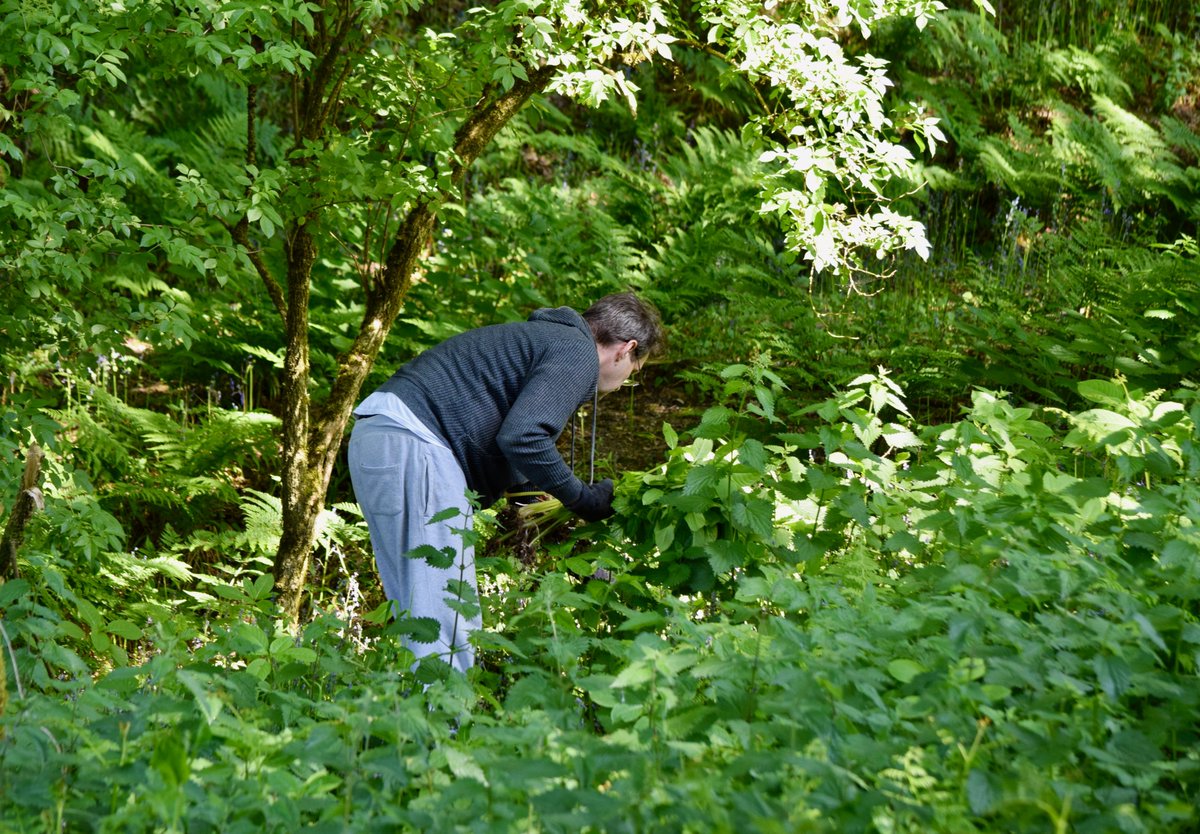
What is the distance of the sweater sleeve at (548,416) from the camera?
3.12 m

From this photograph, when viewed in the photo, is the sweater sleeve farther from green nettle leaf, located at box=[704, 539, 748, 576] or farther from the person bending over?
green nettle leaf, located at box=[704, 539, 748, 576]

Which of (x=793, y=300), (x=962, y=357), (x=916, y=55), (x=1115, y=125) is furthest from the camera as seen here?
(x=916, y=55)

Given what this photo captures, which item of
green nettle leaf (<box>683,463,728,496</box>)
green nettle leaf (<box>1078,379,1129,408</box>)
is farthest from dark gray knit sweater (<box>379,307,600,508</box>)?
green nettle leaf (<box>1078,379,1129,408</box>)

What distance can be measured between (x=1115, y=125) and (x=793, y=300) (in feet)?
13.2

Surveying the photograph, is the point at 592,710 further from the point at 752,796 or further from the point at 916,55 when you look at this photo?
the point at 916,55

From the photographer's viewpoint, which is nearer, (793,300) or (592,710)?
(592,710)

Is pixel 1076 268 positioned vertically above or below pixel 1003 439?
above

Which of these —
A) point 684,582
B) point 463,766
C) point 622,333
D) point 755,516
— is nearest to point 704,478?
point 755,516

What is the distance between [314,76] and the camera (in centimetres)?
399

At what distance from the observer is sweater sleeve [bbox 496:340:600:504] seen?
312 cm

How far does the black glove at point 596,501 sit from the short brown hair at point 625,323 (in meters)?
0.60

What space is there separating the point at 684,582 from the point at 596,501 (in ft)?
1.21

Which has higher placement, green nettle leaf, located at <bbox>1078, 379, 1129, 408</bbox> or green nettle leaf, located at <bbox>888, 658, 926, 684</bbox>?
green nettle leaf, located at <bbox>1078, 379, 1129, 408</bbox>

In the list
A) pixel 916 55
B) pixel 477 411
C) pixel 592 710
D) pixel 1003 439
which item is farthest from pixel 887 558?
pixel 916 55
